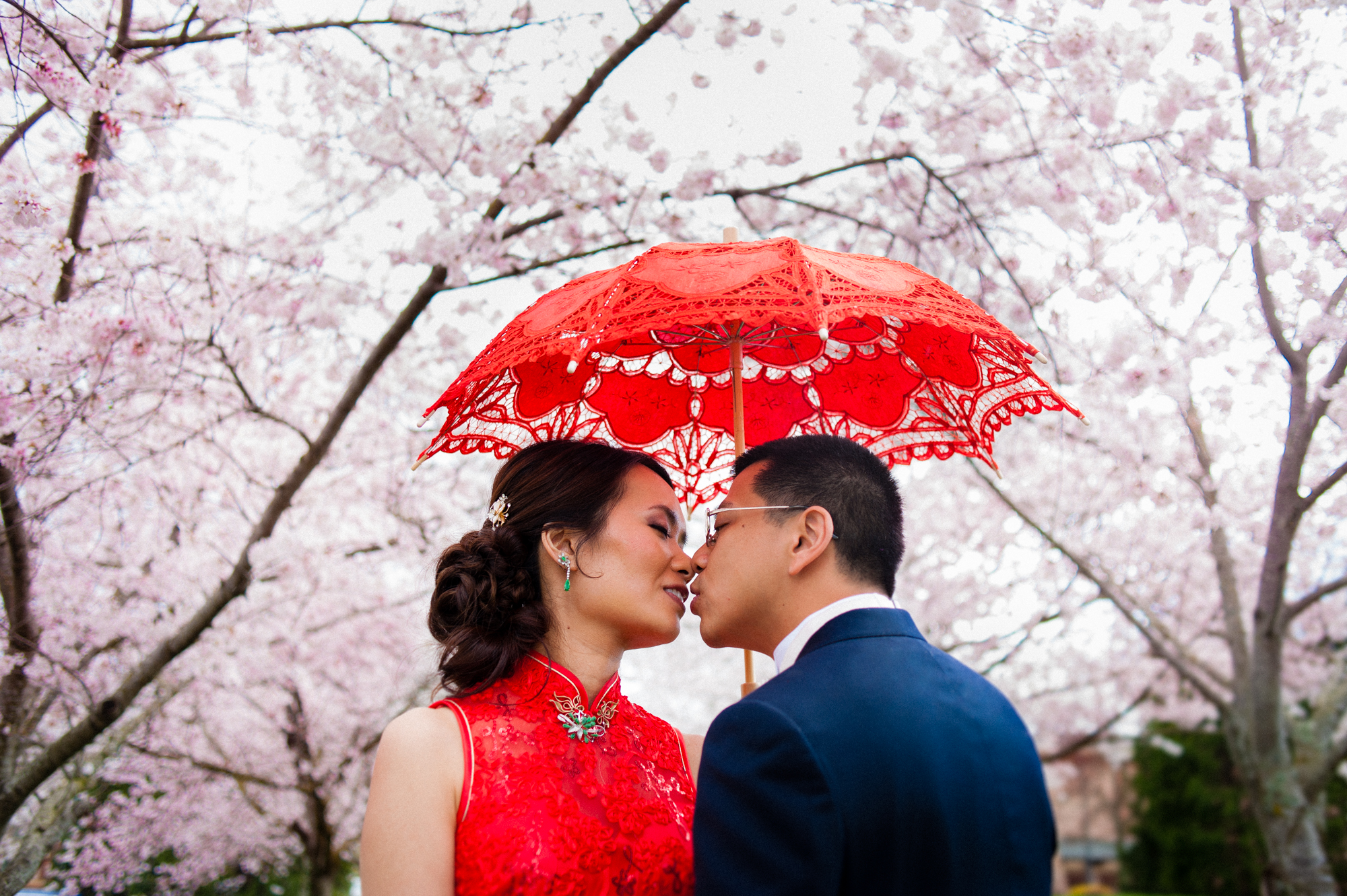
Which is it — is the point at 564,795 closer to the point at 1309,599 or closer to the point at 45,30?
the point at 45,30

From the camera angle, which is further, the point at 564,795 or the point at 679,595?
the point at 679,595

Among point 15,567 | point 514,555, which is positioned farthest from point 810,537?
point 15,567

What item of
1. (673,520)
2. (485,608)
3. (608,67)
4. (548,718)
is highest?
(608,67)

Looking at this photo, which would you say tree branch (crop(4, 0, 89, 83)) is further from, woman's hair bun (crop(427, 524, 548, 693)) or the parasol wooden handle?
the parasol wooden handle

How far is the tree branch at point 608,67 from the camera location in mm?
4215

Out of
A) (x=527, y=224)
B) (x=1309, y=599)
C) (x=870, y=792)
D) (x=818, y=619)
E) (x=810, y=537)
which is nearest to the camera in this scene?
(x=870, y=792)

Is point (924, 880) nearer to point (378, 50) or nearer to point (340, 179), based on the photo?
point (378, 50)

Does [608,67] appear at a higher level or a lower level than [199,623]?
higher

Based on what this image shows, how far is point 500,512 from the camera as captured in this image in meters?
2.62

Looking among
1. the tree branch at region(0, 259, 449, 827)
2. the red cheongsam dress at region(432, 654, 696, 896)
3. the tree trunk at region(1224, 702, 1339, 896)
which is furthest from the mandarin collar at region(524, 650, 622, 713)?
the tree trunk at region(1224, 702, 1339, 896)

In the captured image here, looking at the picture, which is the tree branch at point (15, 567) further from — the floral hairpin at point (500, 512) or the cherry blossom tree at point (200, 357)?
the floral hairpin at point (500, 512)

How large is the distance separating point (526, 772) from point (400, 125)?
3.96 meters

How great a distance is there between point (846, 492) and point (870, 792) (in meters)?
0.72

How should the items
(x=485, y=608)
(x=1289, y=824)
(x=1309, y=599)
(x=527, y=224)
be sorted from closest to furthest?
(x=485, y=608) → (x=527, y=224) → (x=1309, y=599) → (x=1289, y=824)
